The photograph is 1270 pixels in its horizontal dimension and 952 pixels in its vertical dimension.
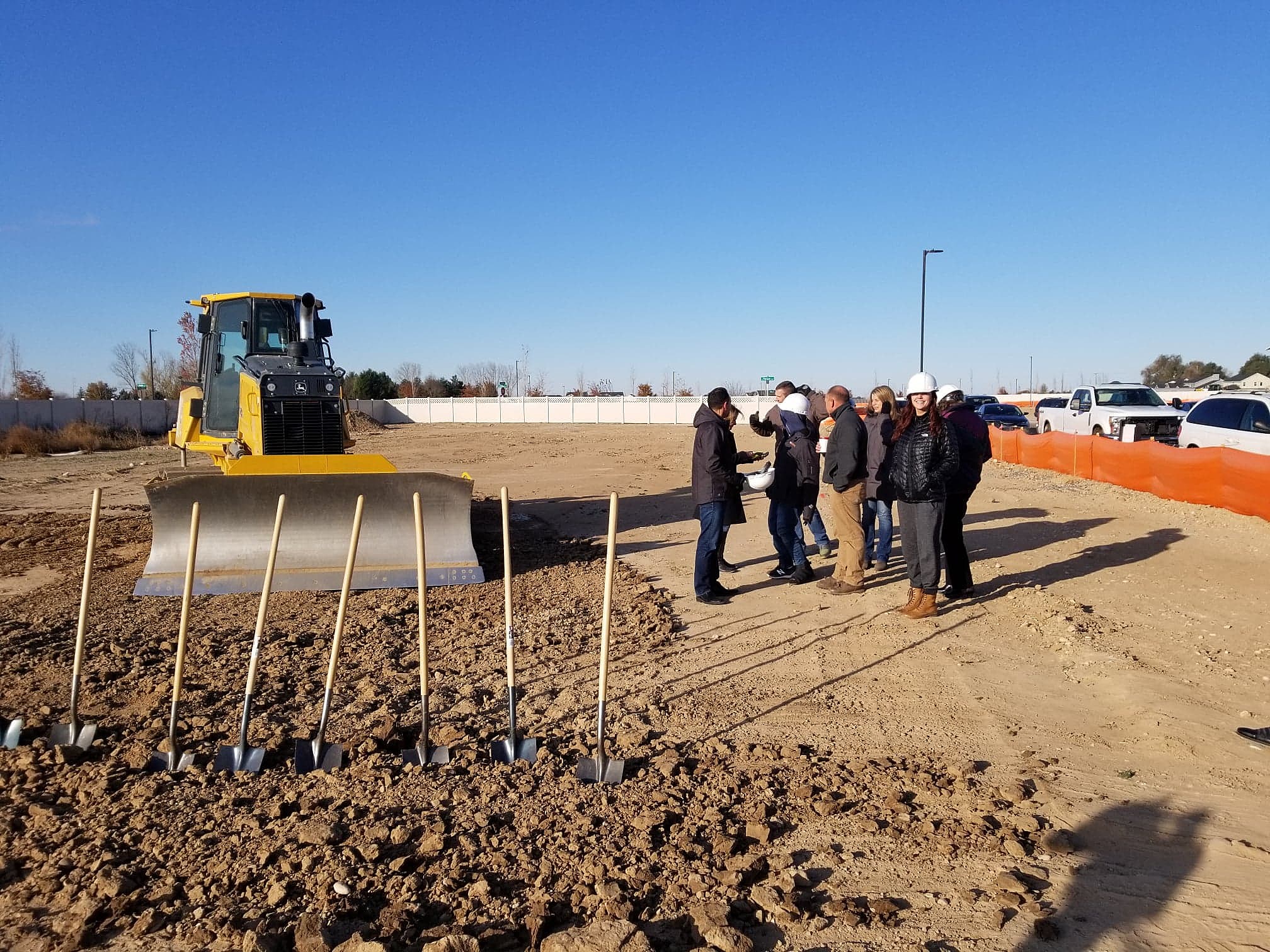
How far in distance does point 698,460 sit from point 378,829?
461 cm

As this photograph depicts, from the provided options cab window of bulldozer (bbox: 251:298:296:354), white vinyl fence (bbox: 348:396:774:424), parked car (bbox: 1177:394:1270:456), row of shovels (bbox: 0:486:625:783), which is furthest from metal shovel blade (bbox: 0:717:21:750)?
white vinyl fence (bbox: 348:396:774:424)

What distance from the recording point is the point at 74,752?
4.45 metres

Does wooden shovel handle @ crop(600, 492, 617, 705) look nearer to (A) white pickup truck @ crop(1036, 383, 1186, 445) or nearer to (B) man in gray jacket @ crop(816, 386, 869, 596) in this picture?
(B) man in gray jacket @ crop(816, 386, 869, 596)

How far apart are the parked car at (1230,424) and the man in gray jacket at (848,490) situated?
913 centimetres

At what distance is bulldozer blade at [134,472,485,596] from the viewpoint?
7.88m

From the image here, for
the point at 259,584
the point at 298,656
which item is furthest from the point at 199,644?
the point at 259,584

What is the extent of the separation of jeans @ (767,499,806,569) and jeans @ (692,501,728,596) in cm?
94

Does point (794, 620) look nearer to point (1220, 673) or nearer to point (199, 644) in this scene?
point (1220, 673)

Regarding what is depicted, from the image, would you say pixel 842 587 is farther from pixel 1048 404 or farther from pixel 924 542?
pixel 1048 404

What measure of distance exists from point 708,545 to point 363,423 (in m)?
43.0

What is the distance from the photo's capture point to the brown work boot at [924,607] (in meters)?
7.09

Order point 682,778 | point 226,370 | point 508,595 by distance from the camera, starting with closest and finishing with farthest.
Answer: point 682,778, point 508,595, point 226,370

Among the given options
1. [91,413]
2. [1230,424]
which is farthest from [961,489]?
[91,413]

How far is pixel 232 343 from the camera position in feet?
34.0
